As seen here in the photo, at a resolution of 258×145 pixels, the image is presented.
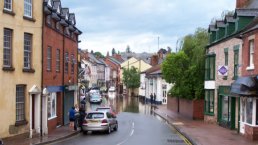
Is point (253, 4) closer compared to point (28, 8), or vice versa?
point (28, 8)

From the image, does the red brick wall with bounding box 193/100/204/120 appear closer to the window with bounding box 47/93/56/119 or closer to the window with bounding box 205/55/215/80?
the window with bounding box 205/55/215/80

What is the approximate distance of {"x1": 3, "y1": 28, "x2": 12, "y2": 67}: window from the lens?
2347 centimetres

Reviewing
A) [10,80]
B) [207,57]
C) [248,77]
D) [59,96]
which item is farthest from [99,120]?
[207,57]

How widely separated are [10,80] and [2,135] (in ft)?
9.25

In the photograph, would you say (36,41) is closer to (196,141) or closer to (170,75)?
(196,141)

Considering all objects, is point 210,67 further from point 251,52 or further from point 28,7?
point 28,7

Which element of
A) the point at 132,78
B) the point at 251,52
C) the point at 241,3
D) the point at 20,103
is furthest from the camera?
the point at 132,78

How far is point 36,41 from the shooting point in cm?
2662

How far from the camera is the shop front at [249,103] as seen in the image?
24.8 m

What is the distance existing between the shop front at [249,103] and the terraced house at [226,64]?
1.37 meters

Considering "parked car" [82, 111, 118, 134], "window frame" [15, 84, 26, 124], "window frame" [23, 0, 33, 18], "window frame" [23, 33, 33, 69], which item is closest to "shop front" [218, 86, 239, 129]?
"parked car" [82, 111, 118, 134]

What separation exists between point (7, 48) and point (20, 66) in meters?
1.50

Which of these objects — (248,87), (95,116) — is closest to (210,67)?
(95,116)

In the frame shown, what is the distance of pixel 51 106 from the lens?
31047 millimetres
